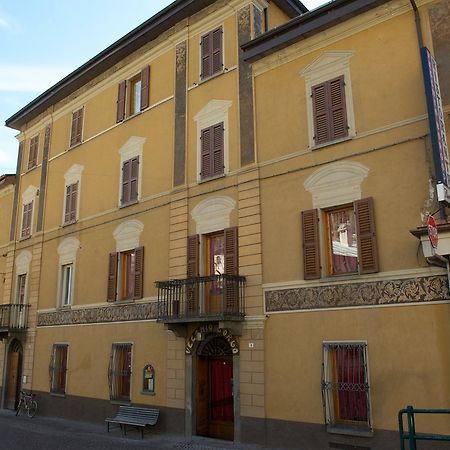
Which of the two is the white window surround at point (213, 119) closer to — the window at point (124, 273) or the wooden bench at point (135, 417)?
the window at point (124, 273)

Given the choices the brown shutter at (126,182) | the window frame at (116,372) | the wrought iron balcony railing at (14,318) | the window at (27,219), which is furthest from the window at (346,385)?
the window at (27,219)

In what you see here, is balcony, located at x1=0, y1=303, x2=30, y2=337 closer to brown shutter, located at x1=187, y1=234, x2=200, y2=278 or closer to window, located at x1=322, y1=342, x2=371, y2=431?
brown shutter, located at x1=187, y1=234, x2=200, y2=278

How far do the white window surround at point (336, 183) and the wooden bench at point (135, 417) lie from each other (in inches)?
284

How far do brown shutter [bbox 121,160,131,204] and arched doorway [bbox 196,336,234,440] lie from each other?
5.88 metres

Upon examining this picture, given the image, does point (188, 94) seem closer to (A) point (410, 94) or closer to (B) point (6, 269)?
(A) point (410, 94)

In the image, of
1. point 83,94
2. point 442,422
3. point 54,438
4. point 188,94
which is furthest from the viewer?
point 83,94

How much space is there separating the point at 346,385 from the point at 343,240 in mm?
3120

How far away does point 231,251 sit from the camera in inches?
519

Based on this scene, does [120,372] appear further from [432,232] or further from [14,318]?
[432,232]

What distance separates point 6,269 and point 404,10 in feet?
61.8

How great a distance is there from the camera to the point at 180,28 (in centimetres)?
1634

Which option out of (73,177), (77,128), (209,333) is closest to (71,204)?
(73,177)

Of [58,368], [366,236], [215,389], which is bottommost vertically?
[215,389]

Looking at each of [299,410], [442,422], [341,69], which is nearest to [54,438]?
[299,410]
